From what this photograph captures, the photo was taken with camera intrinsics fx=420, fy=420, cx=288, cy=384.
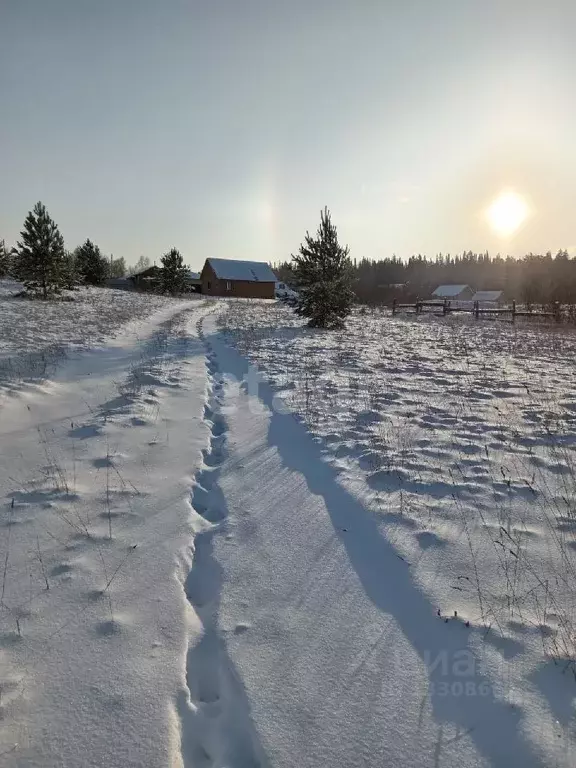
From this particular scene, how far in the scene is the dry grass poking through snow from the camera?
9.64ft

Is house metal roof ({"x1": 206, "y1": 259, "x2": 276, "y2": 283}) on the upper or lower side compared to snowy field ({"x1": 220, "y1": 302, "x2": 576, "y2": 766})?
upper

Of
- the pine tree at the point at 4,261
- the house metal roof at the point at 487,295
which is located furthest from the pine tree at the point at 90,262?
the house metal roof at the point at 487,295

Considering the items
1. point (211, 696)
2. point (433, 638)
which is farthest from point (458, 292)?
point (211, 696)

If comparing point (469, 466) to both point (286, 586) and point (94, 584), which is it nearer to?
point (286, 586)

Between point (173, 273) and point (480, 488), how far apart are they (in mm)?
54974

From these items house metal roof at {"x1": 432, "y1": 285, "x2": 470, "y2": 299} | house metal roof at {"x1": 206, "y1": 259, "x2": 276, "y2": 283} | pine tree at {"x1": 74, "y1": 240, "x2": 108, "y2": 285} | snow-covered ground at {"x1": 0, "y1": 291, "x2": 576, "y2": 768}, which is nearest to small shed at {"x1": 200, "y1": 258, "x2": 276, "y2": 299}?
house metal roof at {"x1": 206, "y1": 259, "x2": 276, "y2": 283}

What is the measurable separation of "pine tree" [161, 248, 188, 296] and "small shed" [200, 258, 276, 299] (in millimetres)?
9021

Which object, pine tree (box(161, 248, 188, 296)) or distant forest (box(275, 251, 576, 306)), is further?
distant forest (box(275, 251, 576, 306))

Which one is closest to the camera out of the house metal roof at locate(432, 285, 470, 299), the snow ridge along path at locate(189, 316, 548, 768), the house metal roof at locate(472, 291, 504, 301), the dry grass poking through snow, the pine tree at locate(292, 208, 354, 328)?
the snow ridge along path at locate(189, 316, 548, 768)

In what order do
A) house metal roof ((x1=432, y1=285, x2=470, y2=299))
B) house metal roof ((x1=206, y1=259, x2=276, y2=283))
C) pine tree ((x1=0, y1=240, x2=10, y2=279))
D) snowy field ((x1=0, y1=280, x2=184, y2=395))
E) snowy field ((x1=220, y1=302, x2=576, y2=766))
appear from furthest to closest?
house metal roof ((x1=432, y1=285, x2=470, y2=299)) → house metal roof ((x1=206, y1=259, x2=276, y2=283)) → pine tree ((x1=0, y1=240, x2=10, y2=279)) → snowy field ((x1=0, y1=280, x2=184, y2=395)) → snowy field ((x1=220, y1=302, x2=576, y2=766))

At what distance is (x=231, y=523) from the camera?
12.8 feet

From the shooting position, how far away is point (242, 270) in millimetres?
65438

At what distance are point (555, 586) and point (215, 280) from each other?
6503 centimetres

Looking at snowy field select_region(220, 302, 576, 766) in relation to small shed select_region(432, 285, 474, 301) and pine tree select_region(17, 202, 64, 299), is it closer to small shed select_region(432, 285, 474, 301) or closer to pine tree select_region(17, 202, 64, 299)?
pine tree select_region(17, 202, 64, 299)
